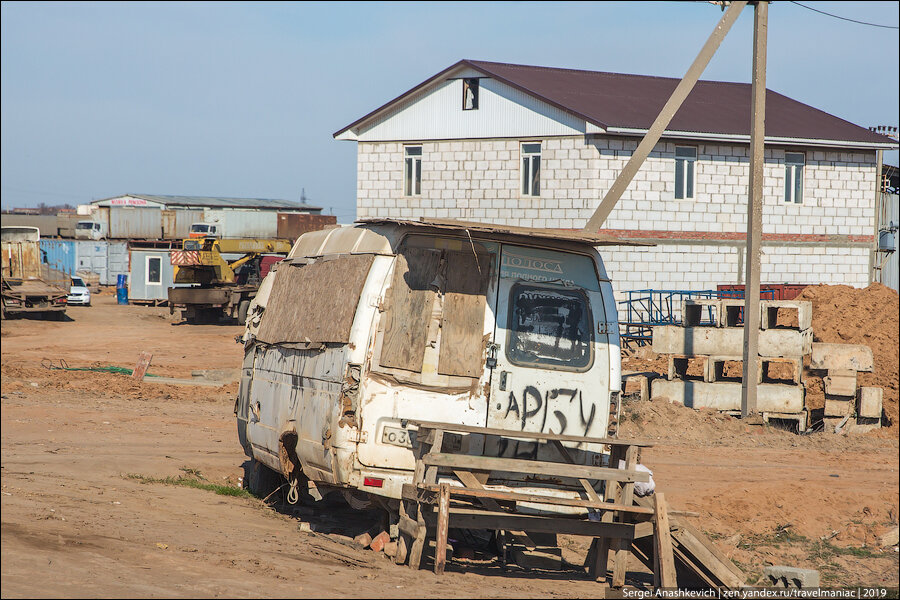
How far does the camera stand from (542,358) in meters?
7.41

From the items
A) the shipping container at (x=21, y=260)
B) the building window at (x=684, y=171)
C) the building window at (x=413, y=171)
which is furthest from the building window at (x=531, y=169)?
the shipping container at (x=21, y=260)

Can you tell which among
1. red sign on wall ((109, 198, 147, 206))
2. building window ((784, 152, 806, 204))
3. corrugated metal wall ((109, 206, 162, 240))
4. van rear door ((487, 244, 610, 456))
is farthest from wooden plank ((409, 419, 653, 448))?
red sign on wall ((109, 198, 147, 206))

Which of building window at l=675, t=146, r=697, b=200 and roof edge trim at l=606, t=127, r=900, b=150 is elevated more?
roof edge trim at l=606, t=127, r=900, b=150

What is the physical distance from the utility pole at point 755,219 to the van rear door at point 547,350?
8311mm

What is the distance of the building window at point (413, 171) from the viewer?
29.7 meters

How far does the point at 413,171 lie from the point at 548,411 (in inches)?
911

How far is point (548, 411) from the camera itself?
24.2 ft

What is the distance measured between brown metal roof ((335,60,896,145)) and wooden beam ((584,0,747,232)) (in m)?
9.70

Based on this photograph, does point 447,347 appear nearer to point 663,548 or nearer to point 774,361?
point 663,548

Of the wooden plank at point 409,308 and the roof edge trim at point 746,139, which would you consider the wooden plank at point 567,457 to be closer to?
the wooden plank at point 409,308

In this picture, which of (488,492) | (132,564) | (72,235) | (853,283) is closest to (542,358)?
(488,492)

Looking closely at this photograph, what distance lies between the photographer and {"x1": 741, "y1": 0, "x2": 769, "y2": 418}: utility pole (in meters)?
15.1

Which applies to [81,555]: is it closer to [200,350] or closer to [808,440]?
[808,440]

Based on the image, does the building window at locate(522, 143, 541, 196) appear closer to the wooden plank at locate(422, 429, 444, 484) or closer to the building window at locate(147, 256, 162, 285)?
Answer: the building window at locate(147, 256, 162, 285)
